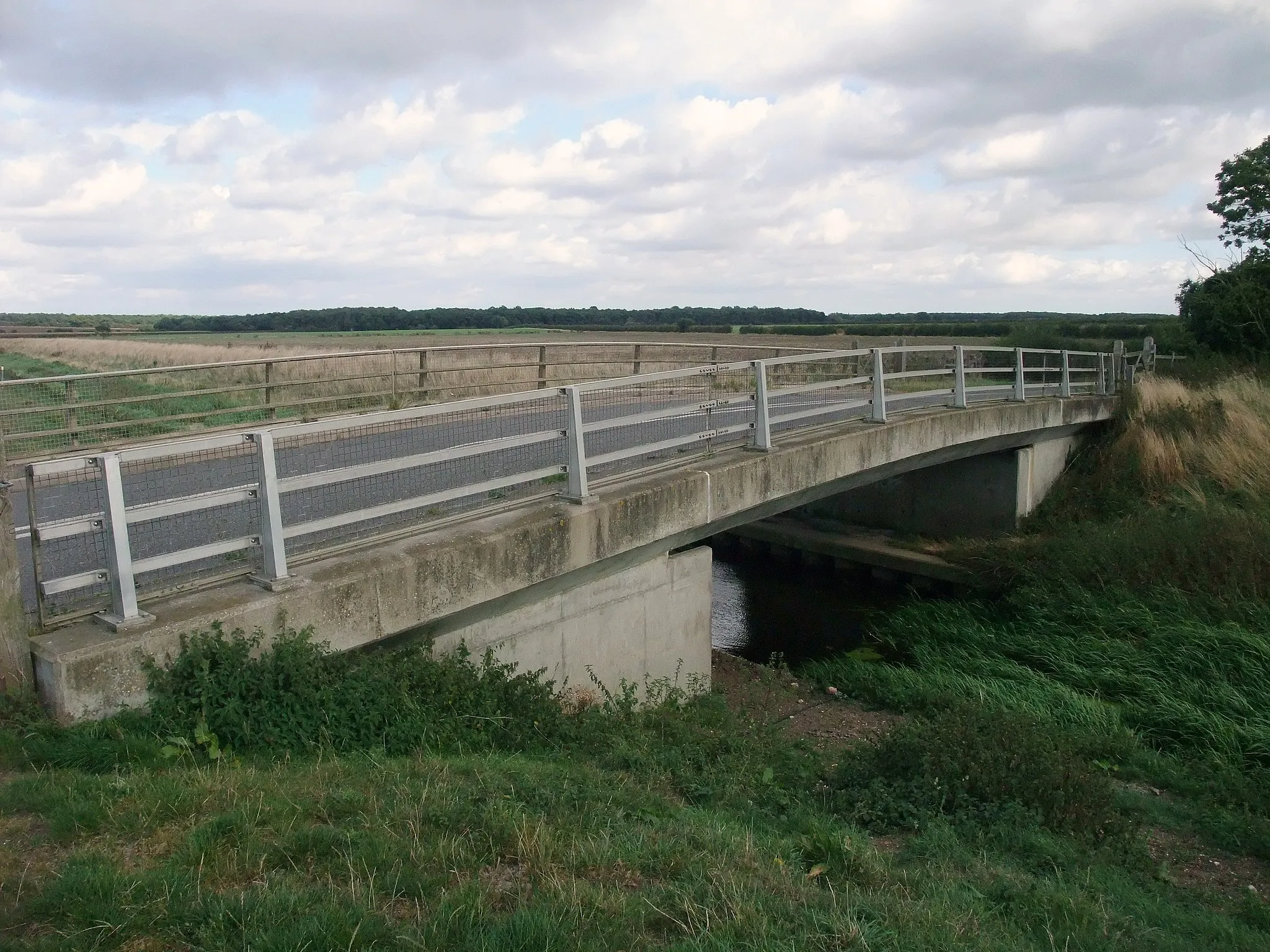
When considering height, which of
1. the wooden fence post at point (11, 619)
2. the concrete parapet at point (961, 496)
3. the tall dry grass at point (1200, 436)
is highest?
the wooden fence post at point (11, 619)

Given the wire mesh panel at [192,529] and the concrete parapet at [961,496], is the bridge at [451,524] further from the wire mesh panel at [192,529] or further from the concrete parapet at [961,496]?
the concrete parapet at [961,496]

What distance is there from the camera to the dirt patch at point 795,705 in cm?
1011

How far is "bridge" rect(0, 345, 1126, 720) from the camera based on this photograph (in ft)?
18.1

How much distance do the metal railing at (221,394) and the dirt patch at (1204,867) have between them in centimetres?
755

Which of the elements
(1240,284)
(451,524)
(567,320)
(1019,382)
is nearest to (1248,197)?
(1240,284)

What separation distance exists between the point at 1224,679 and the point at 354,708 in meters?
9.83

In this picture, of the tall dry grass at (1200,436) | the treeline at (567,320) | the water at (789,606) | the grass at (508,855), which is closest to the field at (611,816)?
the grass at (508,855)

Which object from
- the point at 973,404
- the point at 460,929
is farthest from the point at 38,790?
the point at 973,404

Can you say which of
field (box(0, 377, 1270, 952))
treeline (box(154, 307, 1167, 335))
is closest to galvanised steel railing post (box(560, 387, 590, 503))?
field (box(0, 377, 1270, 952))

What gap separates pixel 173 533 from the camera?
7734 mm

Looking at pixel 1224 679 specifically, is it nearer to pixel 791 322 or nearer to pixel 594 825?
pixel 594 825

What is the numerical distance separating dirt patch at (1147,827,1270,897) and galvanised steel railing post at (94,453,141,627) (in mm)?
6409

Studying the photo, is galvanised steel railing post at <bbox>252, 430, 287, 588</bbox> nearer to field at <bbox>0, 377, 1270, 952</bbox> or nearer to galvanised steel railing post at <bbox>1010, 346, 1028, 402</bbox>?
field at <bbox>0, 377, 1270, 952</bbox>

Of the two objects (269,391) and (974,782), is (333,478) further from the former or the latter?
(269,391)
